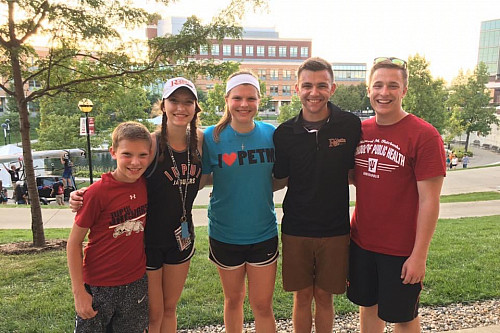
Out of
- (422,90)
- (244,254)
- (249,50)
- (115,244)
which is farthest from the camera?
(249,50)

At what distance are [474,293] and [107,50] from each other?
6.61 meters

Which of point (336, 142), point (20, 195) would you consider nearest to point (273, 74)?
point (20, 195)

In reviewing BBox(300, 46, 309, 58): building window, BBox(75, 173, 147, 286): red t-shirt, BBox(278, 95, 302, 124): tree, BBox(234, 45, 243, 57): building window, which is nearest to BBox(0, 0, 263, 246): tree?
BBox(75, 173, 147, 286): red t-shirt

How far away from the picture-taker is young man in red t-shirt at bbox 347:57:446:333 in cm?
262

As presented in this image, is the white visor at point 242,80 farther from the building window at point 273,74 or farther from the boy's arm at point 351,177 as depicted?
the building window at point 273,74

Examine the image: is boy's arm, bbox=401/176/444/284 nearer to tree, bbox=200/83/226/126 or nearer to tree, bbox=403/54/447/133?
tree, bbox=200/83/226/126

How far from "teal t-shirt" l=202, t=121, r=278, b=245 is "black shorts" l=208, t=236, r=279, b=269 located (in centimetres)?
4

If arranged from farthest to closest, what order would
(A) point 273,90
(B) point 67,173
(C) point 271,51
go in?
1. (C) point 271,51
2. (A) point 273,90
3. (B) point 67,173

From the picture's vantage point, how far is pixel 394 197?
2756mm

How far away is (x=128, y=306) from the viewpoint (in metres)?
2.68

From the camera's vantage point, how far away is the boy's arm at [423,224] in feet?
8.50

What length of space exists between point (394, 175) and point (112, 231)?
6.85 ft

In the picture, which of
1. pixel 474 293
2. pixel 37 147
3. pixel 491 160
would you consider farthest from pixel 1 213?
pixel 491 160

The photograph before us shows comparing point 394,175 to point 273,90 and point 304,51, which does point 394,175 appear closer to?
point 273,90
